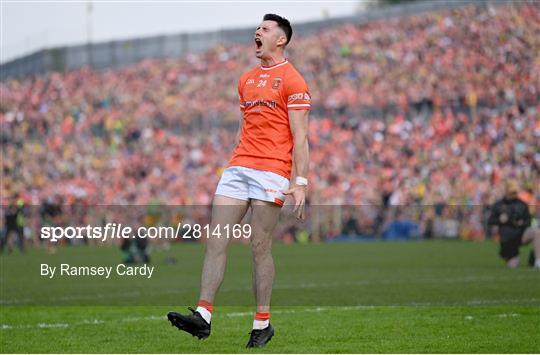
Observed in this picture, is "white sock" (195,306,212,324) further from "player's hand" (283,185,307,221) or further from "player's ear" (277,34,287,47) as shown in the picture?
"player's ear" (277,34,287,47)

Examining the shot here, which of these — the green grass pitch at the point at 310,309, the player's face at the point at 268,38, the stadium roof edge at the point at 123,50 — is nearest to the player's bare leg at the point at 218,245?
the green grass pitch at the point at 310,309

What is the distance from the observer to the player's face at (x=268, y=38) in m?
8.34

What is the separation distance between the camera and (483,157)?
34.3m

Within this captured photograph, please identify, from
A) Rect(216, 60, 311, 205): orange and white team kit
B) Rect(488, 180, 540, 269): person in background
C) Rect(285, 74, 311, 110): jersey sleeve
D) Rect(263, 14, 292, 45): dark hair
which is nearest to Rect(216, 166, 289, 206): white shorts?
Rect(216, 60, 311, 205): orange and white team kit

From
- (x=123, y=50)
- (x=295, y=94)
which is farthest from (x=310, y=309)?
(x=123, y=50)

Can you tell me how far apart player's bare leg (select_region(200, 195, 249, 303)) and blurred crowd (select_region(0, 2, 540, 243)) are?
78.4 feet

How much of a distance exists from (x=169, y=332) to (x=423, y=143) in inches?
1094

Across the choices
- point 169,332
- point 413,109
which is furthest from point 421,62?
point 169,332

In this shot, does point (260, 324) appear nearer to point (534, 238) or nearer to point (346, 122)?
point (534, 238)

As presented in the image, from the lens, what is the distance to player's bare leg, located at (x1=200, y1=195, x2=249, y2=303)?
8.16 m

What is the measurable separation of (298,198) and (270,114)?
70cm

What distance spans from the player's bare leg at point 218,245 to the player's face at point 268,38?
3.84 ft

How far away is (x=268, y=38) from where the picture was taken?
8.34m

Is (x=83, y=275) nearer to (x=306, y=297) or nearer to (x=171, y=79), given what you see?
(x=306, y=297)
